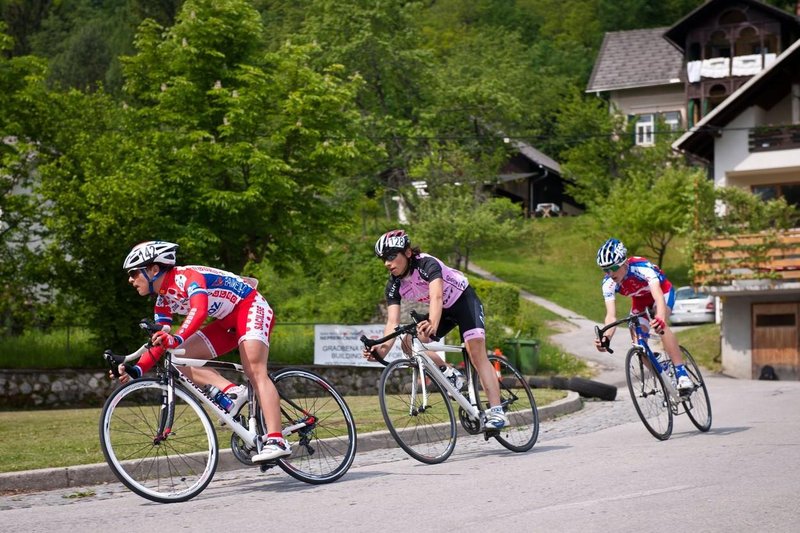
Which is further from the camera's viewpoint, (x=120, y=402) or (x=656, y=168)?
(x=656, y=168)

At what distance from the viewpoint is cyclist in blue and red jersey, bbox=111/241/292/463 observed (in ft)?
28.3

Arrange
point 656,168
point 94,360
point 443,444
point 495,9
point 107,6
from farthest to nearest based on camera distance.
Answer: point 495,9 → point 107,6 → point 656,168 → point 94,360 → point 443,444

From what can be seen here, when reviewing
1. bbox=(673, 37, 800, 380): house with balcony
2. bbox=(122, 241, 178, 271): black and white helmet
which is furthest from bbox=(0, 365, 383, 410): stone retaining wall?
bbox=(122, 241, 178, 271): black and white helmet

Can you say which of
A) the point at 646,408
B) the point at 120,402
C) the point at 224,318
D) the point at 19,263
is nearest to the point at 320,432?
the point at 224,318

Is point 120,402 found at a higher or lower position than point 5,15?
lower

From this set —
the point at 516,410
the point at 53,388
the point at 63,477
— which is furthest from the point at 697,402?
the point at 53,388

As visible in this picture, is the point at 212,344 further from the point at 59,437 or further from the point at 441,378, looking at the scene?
the point at 59,437

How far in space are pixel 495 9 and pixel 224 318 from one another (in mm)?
98141

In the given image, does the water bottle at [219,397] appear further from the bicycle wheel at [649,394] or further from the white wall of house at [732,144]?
the white wall of house at [732,144]

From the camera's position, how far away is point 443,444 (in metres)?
10.4

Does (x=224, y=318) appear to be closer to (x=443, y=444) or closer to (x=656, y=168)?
(x=443, y=444)

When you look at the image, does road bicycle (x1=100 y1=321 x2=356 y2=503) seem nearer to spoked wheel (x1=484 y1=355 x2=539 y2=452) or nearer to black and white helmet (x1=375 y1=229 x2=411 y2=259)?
black and white helmet (x1=375 y1=229 x2=411 y2=259)

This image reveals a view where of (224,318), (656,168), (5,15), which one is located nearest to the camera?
(224,318)

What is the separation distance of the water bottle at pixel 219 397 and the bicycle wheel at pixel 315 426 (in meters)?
0.38
